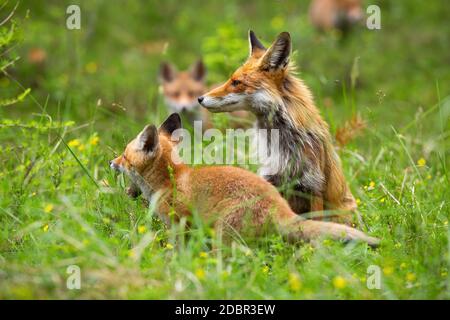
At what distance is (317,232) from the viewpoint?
5234 millimetres

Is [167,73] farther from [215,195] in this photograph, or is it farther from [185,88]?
[215,195]

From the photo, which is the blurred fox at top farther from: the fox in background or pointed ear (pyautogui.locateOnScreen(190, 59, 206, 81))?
the fox in background

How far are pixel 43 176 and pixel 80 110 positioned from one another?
4.49 meters

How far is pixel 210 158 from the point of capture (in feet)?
25.6

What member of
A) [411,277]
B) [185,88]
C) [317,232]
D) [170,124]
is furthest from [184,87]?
[411,277]

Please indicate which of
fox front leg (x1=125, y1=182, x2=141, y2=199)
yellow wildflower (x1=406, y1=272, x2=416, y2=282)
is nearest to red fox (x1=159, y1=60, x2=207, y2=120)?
fox front leg (x1=125, y1=182, x2=141, y2=199)

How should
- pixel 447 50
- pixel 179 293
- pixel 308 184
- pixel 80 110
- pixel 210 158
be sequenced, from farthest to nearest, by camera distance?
pixel 447 50, pixel 80 110, pixel 210 158, pixel 308 184, pixel 179 293

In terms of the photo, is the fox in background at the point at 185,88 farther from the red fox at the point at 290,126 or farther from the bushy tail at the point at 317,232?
the bushy tail at the point at 317,232

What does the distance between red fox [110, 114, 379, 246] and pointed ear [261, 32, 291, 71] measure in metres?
1.16

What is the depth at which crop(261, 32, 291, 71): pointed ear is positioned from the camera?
6.28 metres

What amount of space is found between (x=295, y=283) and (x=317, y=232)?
72cm
